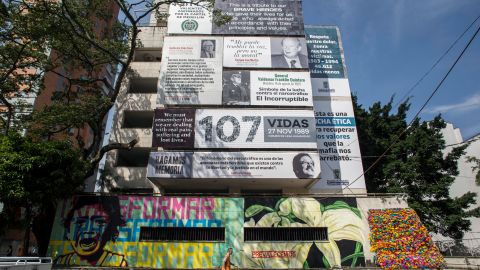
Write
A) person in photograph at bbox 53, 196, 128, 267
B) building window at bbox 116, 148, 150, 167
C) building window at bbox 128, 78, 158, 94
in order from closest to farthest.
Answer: person in photograph at bbox 53, 196, 128, 267
building window at bbox 116, 148, 150, 167
building window at bbox 128, 78, 158, 94

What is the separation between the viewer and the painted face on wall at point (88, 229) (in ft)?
54.9

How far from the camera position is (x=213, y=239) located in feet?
56.1

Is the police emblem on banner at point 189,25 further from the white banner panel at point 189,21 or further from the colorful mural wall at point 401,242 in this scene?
the colorful mural wall at point 401,242

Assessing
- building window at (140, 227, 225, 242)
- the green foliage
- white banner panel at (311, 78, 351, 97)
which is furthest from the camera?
white banner panel at (311, 78, 351, 97)

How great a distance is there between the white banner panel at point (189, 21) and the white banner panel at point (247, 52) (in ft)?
7.61

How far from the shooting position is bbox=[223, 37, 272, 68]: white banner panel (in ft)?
79.3

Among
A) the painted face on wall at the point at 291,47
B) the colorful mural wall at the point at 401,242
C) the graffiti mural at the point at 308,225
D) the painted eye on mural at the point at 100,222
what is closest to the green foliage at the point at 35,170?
the painted eye on mural at the point at 100,222

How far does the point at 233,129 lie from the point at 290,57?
777 centimetres

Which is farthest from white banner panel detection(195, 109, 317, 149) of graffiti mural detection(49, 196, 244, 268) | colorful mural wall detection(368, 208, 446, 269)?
colorful mural wall detection(368, 208, 446, 269)

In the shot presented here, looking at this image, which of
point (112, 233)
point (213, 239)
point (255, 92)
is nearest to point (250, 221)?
point (213, 239)

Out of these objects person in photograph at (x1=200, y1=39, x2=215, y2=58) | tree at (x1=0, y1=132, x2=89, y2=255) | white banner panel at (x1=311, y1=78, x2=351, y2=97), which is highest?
person in photograph at (x1=200, y1=39, x2=215, y2=58)

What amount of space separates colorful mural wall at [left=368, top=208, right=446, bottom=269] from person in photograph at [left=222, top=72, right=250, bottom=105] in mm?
11087

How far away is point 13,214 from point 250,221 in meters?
11.5

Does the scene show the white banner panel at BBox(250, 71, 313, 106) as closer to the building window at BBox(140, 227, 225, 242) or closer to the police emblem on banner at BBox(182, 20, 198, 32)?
the police emblem on banner at BBox(182, 20, 198, 32)
